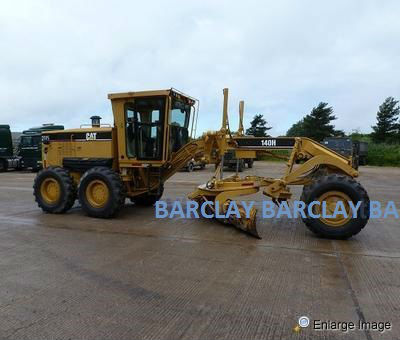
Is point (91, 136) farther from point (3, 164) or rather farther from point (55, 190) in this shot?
point (3, 164)

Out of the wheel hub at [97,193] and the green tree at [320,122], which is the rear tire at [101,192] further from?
the green tree at [320,122]

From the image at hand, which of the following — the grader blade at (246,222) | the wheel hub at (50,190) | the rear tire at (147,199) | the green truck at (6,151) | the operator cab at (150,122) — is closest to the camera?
the grader blade at (246,222)

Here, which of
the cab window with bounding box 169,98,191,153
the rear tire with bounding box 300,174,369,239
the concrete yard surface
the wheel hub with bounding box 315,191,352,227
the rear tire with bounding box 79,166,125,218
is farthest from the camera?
the cab window with bounding box 169,98,191,153

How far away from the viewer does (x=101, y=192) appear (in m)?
7.31

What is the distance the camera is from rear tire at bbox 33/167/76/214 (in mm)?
7719

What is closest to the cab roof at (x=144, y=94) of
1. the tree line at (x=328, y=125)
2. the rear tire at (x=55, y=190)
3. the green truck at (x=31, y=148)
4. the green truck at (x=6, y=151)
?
the rear tire at (x=55, y=190)

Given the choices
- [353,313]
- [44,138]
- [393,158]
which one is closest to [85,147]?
[44,138]

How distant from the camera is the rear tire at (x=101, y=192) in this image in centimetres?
705

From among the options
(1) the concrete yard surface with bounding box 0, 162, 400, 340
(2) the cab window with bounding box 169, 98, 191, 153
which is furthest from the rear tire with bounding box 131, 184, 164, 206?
(1) the concrete yard surface with bounding box 0, 162, 400, 340

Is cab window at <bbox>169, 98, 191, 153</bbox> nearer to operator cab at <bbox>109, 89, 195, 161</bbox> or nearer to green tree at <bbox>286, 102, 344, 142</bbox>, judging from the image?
operator cab at <bbox>109, 89, 195, 161</bbox>

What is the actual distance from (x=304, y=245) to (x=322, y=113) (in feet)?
165

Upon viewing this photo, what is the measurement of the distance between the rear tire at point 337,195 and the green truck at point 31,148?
19635 mm

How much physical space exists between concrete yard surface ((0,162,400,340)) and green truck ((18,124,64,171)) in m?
16.7

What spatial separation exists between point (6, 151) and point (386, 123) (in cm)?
5325
